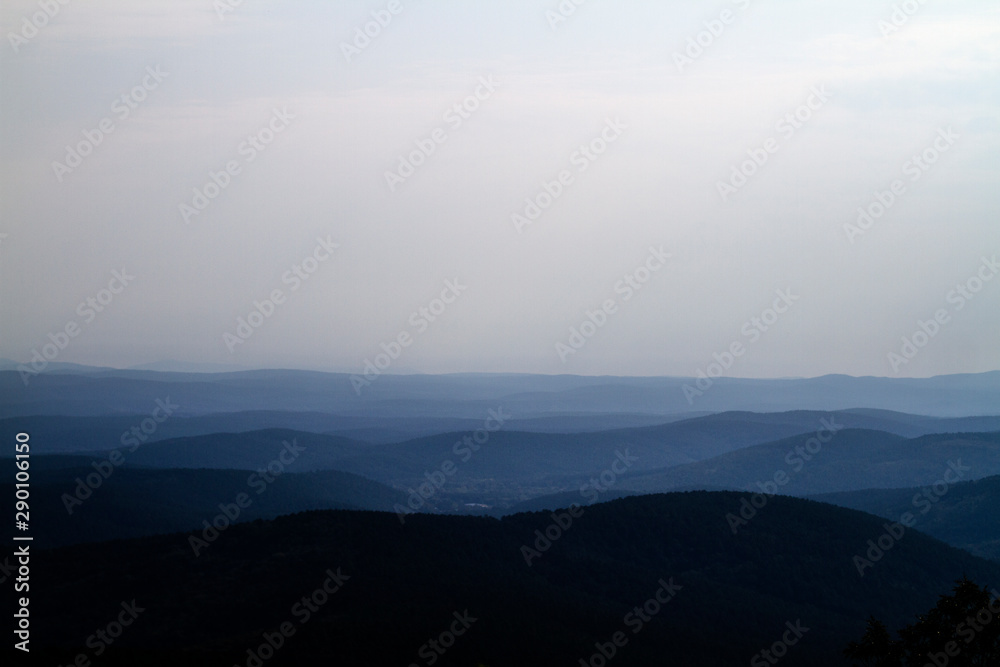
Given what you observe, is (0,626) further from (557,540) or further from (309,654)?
(557,540)

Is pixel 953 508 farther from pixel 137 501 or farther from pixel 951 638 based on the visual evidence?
pixel 951 638

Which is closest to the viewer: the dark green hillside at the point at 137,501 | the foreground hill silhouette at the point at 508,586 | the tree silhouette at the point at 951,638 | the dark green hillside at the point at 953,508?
the tree silhouette at the point at 951,638

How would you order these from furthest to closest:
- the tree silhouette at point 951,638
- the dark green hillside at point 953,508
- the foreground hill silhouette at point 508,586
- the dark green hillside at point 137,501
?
1. the dark green hillside at point 953,508
2. the dark green hillside at point 137,501
3. the foreground hill silhouette at point 508,586
4. the tree silhouette at point 951,638

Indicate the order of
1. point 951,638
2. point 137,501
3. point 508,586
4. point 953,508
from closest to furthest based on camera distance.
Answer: point 951,638, point 508,586, point 137,501, point 953,508

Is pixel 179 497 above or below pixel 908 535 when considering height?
below

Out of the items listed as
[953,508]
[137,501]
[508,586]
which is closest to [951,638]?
[508,586]

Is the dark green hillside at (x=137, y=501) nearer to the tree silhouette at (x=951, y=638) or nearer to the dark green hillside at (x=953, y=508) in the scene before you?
the dark green hillside at (x=953, y=508)

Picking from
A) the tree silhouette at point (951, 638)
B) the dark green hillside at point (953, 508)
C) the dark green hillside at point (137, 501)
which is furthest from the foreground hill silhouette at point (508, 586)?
the dark green hillside at point (137, 501)

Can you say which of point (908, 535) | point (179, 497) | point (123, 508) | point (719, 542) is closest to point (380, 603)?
point (719, 542)
